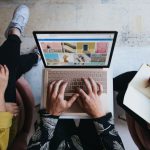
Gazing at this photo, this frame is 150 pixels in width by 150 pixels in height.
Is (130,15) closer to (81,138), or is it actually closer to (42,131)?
(81,138)

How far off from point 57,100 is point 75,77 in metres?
0.15

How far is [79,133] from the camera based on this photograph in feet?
3.70

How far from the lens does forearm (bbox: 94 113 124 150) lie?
925mm

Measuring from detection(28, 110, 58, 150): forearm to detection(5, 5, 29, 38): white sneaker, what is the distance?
0.64 m

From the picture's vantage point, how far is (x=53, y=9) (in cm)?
159

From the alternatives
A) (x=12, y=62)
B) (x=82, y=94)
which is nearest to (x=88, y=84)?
(x=82, y=94)

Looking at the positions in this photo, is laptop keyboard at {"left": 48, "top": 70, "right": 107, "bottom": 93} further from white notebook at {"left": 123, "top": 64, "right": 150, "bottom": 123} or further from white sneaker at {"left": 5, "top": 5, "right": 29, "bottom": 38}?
white sneaker at {"left": 5, "top": 5, "right": 29, "bottom": 38}

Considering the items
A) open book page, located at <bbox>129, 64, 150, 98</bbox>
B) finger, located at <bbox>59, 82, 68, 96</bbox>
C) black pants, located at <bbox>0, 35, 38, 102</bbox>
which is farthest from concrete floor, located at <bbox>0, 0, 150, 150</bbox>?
finger, located at <bbox>59, 82, 68, 96</bbox>

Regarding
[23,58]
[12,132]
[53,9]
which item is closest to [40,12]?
[53,9]

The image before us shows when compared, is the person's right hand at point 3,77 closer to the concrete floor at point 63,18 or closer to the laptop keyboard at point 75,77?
the laptop keyboard at point 75,77

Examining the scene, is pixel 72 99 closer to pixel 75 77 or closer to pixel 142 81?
pixel 75 77

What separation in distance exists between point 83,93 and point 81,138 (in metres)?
0.22

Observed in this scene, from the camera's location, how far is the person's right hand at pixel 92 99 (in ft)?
3.25

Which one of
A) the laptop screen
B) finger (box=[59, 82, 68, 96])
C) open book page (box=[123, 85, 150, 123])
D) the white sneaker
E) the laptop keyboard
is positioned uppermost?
the white sneaker
